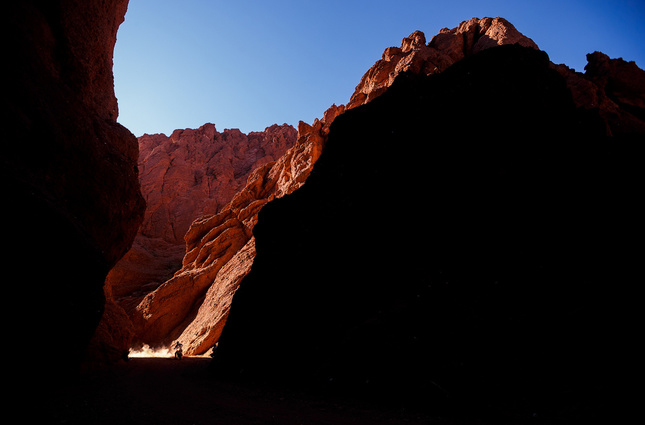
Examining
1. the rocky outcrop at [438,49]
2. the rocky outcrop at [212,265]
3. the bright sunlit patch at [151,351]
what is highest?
the rocky outcrop at [438,49]

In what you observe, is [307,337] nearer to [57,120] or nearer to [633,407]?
[633,407]

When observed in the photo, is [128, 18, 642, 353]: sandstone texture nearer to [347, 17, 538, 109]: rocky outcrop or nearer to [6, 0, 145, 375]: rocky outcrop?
[347, 17, 538, 109]: rocky outcrop

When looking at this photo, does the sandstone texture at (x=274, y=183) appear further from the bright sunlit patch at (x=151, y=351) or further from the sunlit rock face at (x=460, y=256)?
the sunlit rock face at (x=460, y=256)

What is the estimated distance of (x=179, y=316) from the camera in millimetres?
30250

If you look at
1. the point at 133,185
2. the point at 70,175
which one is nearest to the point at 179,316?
the point at 133,185

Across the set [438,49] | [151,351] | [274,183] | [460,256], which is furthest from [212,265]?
[438,49]

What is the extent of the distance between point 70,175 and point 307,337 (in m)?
10.4

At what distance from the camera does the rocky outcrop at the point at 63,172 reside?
6.25 meters

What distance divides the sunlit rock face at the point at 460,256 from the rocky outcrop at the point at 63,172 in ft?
20.7

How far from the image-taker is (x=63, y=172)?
10391 mm

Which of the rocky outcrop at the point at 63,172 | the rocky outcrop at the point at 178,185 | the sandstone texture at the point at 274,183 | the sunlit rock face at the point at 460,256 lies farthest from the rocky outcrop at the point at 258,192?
the sunlit rock face at the point at 460,256

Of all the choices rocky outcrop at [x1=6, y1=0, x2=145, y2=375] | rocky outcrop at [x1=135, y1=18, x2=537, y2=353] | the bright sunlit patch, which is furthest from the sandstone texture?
rocky outcrop at [x1=6, y1=0, x2=145, y2=375]

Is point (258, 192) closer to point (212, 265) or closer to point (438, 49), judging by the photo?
point (212, 265)

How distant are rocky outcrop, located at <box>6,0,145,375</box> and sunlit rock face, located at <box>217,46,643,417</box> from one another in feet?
20.7
